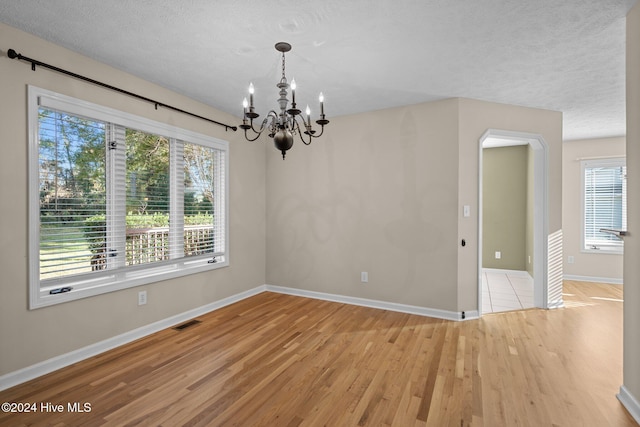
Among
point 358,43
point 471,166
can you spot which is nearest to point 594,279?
point 471,166

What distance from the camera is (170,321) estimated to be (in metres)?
3.36

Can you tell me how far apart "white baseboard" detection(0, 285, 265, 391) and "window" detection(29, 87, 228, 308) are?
469mm

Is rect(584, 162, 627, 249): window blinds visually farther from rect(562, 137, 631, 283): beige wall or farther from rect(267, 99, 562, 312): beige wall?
rect(267, 99, 562, 312): beige wall

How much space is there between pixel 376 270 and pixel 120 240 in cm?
298

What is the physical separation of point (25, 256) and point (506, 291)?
5807mm

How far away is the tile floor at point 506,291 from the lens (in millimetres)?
4051

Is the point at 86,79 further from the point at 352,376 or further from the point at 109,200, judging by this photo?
the point at 352,376

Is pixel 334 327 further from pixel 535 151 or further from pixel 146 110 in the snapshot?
pixel 535 151

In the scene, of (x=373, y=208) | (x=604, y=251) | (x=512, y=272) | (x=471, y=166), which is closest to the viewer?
(x=471, y=166)

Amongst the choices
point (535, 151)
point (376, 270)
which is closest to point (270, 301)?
point (376, 270)

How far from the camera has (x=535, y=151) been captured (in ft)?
13.3

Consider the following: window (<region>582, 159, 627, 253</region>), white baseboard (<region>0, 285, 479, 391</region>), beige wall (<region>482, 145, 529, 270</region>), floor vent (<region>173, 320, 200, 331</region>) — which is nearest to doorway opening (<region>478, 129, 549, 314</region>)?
white baseboard (<region>0, 285, 479, 391</region>)

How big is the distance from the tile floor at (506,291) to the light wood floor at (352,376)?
0.48 metres

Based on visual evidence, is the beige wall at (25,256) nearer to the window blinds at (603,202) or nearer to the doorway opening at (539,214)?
the doorway opening at (539,214)
